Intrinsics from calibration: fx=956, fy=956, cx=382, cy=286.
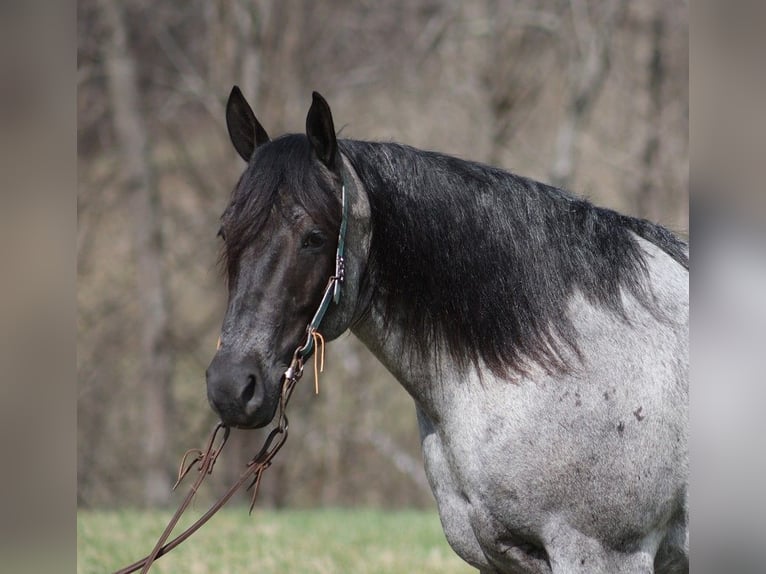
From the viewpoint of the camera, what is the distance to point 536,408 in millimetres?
2816

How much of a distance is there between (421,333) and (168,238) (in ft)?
39.0

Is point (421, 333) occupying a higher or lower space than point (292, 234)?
lower

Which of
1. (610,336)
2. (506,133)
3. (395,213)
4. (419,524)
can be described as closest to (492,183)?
(395,213)

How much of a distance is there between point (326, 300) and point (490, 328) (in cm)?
54

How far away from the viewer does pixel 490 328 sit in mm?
2938

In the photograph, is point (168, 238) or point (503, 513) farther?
point (168, 238)

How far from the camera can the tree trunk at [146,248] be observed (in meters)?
13.4

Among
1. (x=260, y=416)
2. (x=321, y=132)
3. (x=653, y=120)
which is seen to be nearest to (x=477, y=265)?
(x=321, y=132)

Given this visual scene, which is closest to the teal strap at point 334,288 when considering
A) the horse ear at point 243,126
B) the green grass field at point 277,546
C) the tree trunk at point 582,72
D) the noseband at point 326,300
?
the noseband at point 326,300

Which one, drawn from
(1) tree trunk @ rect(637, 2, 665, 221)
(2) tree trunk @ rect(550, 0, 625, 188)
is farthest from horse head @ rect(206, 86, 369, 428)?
(1) tree trunk @ rect(637, 2, 665, 221)

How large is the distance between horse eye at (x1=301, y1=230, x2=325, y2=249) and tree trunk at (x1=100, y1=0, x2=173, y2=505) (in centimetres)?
1098

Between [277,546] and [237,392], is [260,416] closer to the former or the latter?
[237,392]

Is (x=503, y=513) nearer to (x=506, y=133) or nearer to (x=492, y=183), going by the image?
(x=492, y=183)

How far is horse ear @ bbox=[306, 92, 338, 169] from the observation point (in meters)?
2.73
